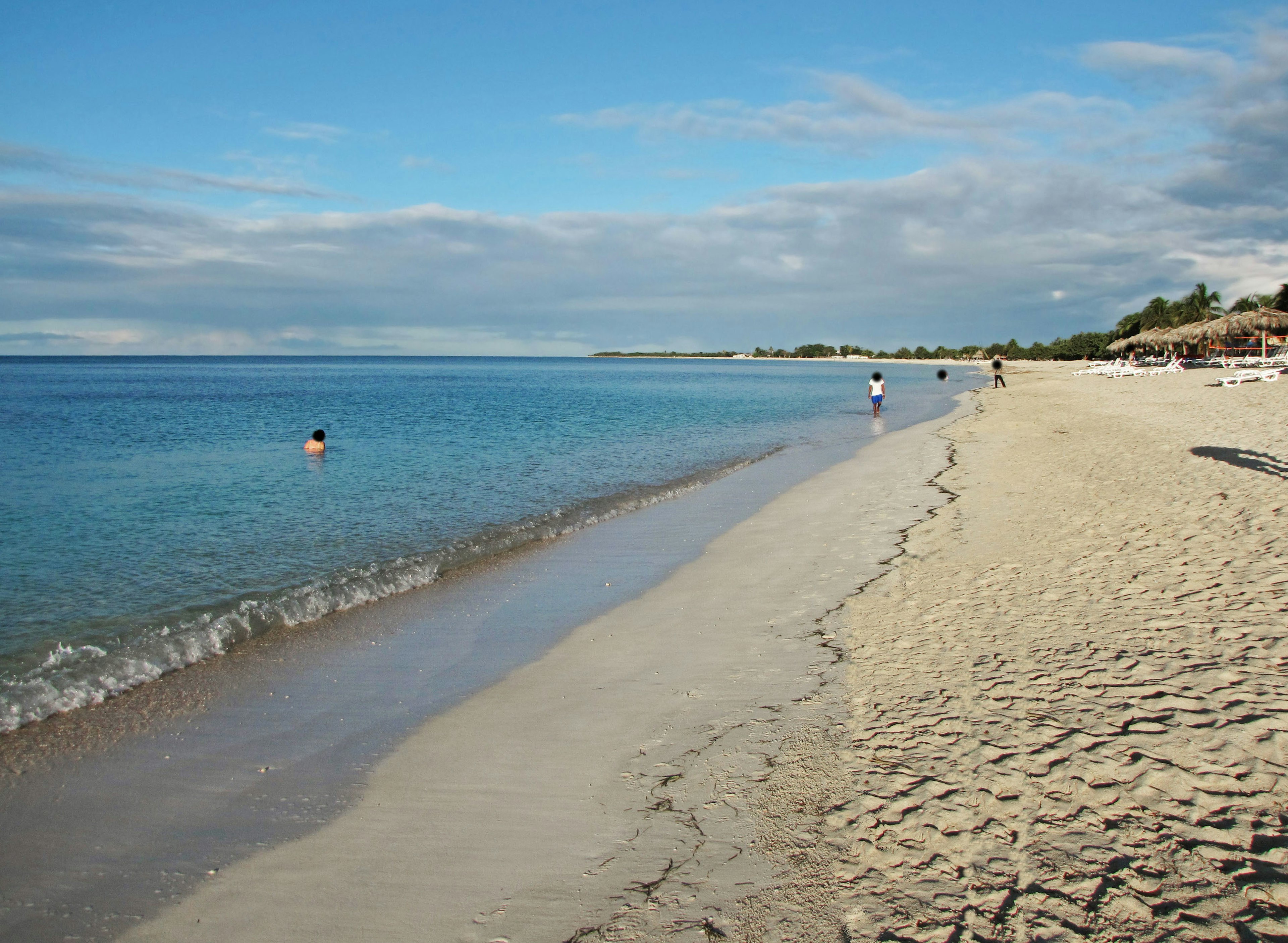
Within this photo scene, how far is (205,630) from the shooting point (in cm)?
782

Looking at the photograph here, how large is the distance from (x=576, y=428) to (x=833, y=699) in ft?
86.4

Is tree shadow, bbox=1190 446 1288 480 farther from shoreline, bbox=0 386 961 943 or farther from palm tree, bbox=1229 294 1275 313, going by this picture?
palm tree, bbox=1229 294 1275 313

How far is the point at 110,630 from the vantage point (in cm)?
783

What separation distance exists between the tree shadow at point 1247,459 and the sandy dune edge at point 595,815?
389 inches

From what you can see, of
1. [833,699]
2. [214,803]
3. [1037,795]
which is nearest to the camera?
[1037,795]

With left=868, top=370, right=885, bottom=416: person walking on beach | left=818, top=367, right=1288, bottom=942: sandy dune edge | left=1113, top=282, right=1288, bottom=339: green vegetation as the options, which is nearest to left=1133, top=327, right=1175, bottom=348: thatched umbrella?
left=1113, top=282, right=1288, bottom=339: green vegetation

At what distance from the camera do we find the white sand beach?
11.3ft

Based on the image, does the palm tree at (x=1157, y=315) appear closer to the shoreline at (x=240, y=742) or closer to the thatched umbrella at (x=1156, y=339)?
the thatched umbrella at (x=1156, y=339)

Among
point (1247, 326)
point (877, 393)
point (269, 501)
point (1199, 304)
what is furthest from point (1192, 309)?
point (269, 501)

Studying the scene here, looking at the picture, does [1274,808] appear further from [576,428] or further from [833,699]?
[576,428]

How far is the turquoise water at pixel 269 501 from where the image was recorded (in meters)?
7.92

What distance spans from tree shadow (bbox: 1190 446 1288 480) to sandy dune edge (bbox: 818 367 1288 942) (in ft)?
8.51

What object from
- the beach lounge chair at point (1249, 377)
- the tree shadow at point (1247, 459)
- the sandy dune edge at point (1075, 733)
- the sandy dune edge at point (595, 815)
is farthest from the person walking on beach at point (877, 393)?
the sandy dune edge at point (595, 815)

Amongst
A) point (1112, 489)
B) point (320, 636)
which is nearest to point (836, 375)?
point (1112, 489)
